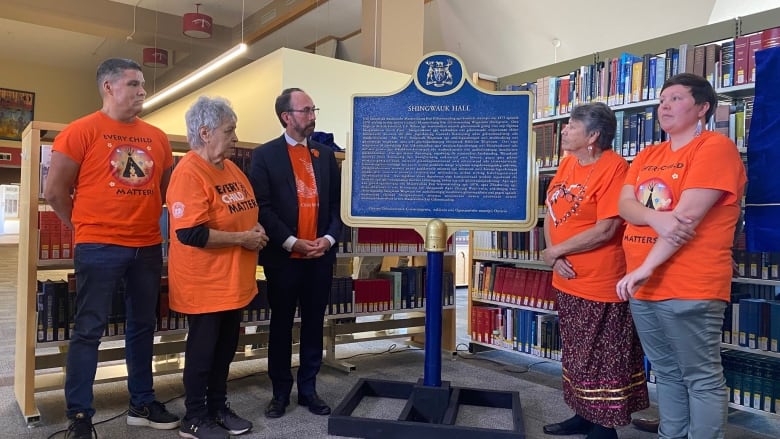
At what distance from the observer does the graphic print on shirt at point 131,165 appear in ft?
8.47

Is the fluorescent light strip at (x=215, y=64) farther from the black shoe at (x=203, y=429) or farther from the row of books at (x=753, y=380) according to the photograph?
the row of books at (x=753, y=380)

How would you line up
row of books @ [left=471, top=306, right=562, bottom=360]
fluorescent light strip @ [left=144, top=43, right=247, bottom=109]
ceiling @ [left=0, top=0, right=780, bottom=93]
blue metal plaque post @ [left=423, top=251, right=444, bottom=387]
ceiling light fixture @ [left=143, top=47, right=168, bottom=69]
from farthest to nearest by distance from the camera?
ceiling light fixture @ [left=143, top=47, right=168, bottom=69] → fluorescent light strip @ [left=144, top=43, right=247, bottom=109] → ceiling @ [left=0, top=0, right=780, bottom=93] → row of books @ [left=471, top=306, right=562, bottom=360] → blue metal plaque post @ [left=423, top=251, right=444, bottom=387]

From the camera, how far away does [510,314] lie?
4.27 metres

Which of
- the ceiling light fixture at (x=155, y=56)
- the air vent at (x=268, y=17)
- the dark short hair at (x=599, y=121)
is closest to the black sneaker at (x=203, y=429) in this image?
the dark short hair at (x=599, y=121)

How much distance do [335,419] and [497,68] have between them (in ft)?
22.5

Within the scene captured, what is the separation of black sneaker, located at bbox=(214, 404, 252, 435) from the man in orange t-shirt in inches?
22.1

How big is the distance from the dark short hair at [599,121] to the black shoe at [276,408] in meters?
2.05

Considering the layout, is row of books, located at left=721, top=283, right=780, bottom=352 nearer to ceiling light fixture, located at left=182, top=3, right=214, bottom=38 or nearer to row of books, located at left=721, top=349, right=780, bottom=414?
row of books, located at left=721, top=349, right=780, bottom=414

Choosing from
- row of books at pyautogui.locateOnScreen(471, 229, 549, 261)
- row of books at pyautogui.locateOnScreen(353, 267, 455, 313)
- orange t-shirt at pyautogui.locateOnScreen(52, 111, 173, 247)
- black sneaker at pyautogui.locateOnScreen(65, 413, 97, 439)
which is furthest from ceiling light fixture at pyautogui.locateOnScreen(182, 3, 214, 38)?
black sneaker at pyautogui.locateOnScreen(65, 413, 97, 439)

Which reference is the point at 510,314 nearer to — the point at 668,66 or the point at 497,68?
the point at 668,66

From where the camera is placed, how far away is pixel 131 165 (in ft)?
8.62

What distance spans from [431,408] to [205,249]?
1.29 m

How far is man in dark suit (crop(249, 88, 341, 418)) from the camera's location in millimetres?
2900

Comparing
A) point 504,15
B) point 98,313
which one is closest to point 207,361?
point 98,313
